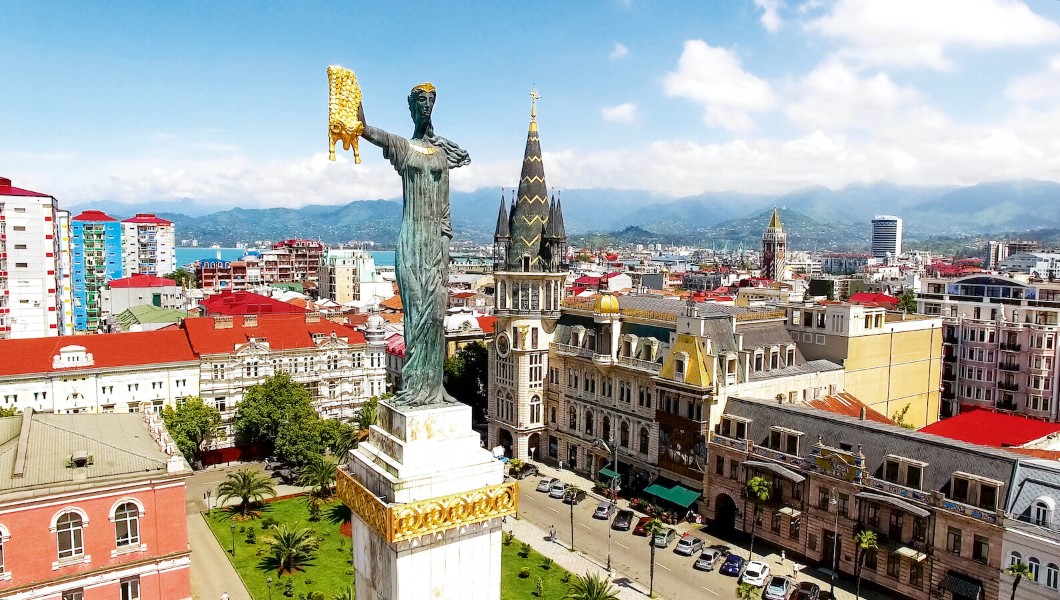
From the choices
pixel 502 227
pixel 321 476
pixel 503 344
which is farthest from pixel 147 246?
pixel 321 476

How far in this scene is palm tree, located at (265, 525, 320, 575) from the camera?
37.9 metres

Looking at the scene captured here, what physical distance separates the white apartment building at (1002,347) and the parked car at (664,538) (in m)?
37.8

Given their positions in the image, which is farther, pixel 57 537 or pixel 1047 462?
pixel 1047 462

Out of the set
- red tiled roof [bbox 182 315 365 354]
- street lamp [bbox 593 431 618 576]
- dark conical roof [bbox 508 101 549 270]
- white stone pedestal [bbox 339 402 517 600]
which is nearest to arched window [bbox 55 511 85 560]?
white stone pedestal [bbox 339 402 517 600]

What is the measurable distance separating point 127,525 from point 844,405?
44.3 metres

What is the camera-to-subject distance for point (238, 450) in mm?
57719

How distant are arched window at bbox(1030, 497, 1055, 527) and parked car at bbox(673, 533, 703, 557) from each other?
17.5 metres

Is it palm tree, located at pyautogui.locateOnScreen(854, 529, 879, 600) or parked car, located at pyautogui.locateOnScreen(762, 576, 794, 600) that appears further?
parked car, located at pyautogui.locateOnScreen(762, 576, 794, 600)

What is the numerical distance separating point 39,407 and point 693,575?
48296mm

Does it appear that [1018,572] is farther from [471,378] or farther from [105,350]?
[105,350]

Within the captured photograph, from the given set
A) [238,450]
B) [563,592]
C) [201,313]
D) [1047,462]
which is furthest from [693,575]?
[201,313]

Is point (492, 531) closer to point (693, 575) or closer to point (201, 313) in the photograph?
point (693, 575)

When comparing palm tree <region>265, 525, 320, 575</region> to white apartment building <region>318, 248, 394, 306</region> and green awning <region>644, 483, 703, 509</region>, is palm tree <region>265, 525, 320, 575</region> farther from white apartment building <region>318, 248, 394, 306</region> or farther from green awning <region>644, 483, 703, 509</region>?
white apartment building <region>318, 248, 394, 306</region>

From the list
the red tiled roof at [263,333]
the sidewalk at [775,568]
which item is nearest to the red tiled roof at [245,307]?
the red tiled roof at [263,333]
